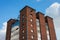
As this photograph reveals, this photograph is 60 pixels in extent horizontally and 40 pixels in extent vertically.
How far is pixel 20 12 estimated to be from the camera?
66.4m

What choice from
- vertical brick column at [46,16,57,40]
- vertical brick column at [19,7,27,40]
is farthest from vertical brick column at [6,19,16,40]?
vertical brick column at [46,16,57,40]

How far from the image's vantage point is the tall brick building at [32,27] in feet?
189

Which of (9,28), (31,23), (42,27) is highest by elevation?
(9,28)

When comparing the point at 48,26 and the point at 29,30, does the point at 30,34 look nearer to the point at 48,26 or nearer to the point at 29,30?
the point at 29,30

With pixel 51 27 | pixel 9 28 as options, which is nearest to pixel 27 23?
pixel 51 27

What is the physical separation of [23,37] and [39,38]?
793 cm

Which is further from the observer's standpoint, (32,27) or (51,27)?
(51,27)

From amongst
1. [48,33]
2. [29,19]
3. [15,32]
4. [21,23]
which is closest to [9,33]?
[15,32]

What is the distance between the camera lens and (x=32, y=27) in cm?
5891

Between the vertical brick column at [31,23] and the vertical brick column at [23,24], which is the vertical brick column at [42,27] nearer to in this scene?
the vertical brick column at [31,23]

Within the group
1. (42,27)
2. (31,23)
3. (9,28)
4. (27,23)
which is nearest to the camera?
(27,23)

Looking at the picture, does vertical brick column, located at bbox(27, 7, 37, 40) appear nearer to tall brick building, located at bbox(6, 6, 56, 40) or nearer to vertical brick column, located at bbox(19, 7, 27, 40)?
tall brick building, located at bbox(6, 6, 56, 40)

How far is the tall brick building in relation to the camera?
57.5m

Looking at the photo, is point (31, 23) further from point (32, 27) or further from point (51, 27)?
point (51, 27)
